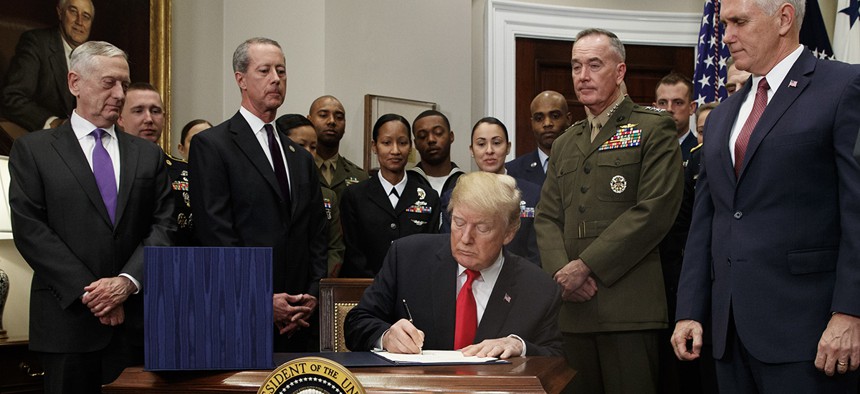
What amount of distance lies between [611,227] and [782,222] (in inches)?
41.4

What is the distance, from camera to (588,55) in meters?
3.64

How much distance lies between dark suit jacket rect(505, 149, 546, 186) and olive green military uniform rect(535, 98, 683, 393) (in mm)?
1251

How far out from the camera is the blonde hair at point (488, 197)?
2.71 metres

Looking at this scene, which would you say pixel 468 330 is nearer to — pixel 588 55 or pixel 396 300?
pixel 396 300

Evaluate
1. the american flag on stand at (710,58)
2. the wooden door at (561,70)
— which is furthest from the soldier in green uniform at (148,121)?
the american flag on stand at (710,58)

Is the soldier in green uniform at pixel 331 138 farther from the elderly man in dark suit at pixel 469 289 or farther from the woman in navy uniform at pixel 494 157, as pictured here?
the elderly man in dark suit at pixel 469 289

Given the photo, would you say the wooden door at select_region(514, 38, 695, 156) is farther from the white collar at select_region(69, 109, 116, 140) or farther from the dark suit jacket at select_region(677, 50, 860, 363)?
the dark suit jacket at select_region(677, 50, 860, 363)

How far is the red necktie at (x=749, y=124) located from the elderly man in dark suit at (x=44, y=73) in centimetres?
357

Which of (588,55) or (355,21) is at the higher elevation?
(355,21)

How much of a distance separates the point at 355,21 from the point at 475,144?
175 cm

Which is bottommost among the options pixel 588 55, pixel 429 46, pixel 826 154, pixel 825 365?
pixel 825 365

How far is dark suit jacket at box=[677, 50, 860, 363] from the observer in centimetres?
234

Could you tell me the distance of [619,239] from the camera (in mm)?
3375

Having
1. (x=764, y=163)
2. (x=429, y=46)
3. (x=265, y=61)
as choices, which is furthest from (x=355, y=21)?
Result: (x=764, y=163)
